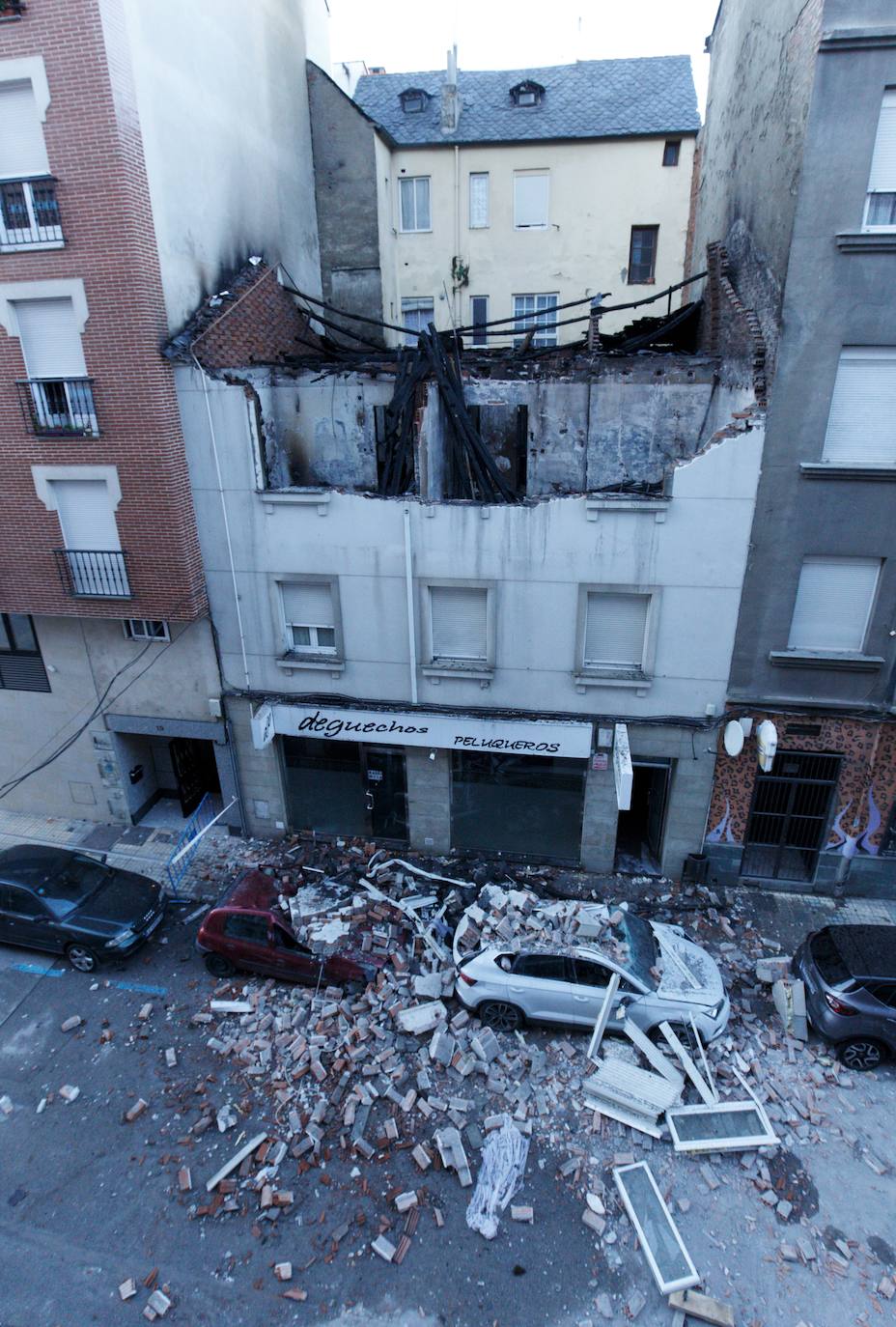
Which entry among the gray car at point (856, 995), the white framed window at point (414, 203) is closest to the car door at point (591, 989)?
the gray car at point (856, 995)

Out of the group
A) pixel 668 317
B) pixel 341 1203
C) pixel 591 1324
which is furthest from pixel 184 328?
pixel 591 1324

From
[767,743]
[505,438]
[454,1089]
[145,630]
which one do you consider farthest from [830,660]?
[145,630]

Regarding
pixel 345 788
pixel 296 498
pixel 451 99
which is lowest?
pixel 345 788

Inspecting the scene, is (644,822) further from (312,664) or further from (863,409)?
(863,409)

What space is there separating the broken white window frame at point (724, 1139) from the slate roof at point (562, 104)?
86.8 ft

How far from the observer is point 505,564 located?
12461 mm

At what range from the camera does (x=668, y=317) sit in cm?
1510

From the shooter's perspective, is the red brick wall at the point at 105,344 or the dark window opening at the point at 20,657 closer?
the red brick wall at the point at 105,344

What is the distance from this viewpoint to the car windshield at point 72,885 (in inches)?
483

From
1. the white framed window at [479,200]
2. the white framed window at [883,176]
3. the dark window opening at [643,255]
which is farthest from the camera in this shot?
the dark window opening at [643,255]

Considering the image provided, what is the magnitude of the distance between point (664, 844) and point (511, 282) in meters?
20.0

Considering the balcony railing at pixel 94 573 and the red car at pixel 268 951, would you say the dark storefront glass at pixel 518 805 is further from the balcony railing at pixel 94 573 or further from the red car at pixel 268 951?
the balcony railing at pixel 94 573

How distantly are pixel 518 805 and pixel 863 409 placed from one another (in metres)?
9.25

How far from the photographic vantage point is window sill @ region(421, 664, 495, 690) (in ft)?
43.4
